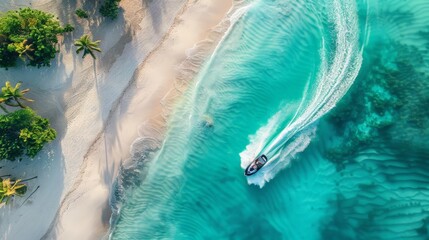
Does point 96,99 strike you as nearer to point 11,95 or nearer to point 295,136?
point 11,95

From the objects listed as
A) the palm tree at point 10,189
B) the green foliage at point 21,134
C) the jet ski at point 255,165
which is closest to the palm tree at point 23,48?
the green foliage at point 21,134

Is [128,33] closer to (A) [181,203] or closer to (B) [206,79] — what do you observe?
(B) [206,79]

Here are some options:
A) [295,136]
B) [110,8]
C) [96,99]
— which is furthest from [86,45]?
[295,136]

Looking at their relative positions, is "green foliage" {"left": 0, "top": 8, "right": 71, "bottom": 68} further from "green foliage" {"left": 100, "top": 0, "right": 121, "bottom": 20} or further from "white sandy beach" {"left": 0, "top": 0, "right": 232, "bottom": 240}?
"green foliage" {"left": 100, "top": 0, "right": 121, "bottom": 20}

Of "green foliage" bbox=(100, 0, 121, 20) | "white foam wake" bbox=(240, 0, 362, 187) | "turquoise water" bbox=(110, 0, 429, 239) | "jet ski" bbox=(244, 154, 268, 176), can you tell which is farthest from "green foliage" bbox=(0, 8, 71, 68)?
"jet ski" bbox=(244, 154, 268, 176)

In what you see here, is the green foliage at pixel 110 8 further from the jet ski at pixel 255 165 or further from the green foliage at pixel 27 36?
the jet ski at pixel 255 165
